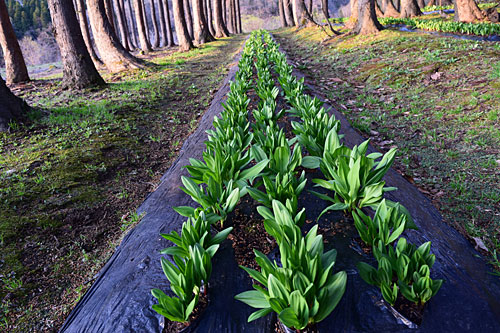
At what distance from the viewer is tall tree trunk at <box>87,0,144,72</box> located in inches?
362

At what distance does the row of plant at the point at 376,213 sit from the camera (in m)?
1.33

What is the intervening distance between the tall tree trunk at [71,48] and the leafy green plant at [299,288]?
286 inches

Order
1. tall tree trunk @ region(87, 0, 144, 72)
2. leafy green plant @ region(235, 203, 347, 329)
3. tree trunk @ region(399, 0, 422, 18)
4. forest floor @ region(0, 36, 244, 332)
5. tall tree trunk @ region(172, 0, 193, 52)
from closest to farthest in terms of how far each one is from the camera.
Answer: leafy green plant @ region(235, 203, 347, 329), forest floor @ region(0, 36, 244, 332), tall tree trunk @ region(87, 0, 144, 72), tall tree trunk @ region(172, 0, 193, 52), tree trunk @ region(399, 0, 422, 18)

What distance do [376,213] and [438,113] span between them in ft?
11.6

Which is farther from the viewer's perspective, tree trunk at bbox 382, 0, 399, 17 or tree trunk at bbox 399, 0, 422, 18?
tree trunk at bbox 382, 0, 399, 17

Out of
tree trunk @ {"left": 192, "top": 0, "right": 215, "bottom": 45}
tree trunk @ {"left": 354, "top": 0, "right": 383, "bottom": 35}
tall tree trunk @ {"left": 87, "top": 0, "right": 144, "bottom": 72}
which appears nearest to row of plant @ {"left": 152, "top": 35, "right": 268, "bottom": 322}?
tall tree trunk @ {"left": 87, "top": 0, "right": 144, "bottom": 72}

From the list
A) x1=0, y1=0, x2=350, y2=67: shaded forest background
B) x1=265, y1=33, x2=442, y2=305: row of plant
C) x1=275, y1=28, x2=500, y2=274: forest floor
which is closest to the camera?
x1=265, y1=33, x2=442, y2=305: row of plant

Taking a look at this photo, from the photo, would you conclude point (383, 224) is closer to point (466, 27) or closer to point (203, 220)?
point (203, 220)

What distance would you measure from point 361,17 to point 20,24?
143 ft

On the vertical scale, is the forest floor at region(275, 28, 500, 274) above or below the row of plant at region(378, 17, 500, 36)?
below

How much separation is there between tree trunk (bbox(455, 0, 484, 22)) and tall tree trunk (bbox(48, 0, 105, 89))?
12877mm

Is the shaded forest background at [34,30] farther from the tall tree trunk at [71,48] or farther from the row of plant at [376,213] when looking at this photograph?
the row of plant at [376,213]

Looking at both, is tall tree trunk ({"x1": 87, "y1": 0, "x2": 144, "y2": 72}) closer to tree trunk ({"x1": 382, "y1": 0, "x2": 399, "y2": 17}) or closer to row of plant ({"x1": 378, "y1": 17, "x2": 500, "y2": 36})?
row of plant ({"x1": 378, "y1": 17, "x2": 500, "y2": 36})

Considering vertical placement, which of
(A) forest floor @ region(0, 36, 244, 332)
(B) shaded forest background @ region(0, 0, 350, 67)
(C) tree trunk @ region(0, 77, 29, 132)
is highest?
(B) shaded forest background @ region(0, 0, 350, 67)
